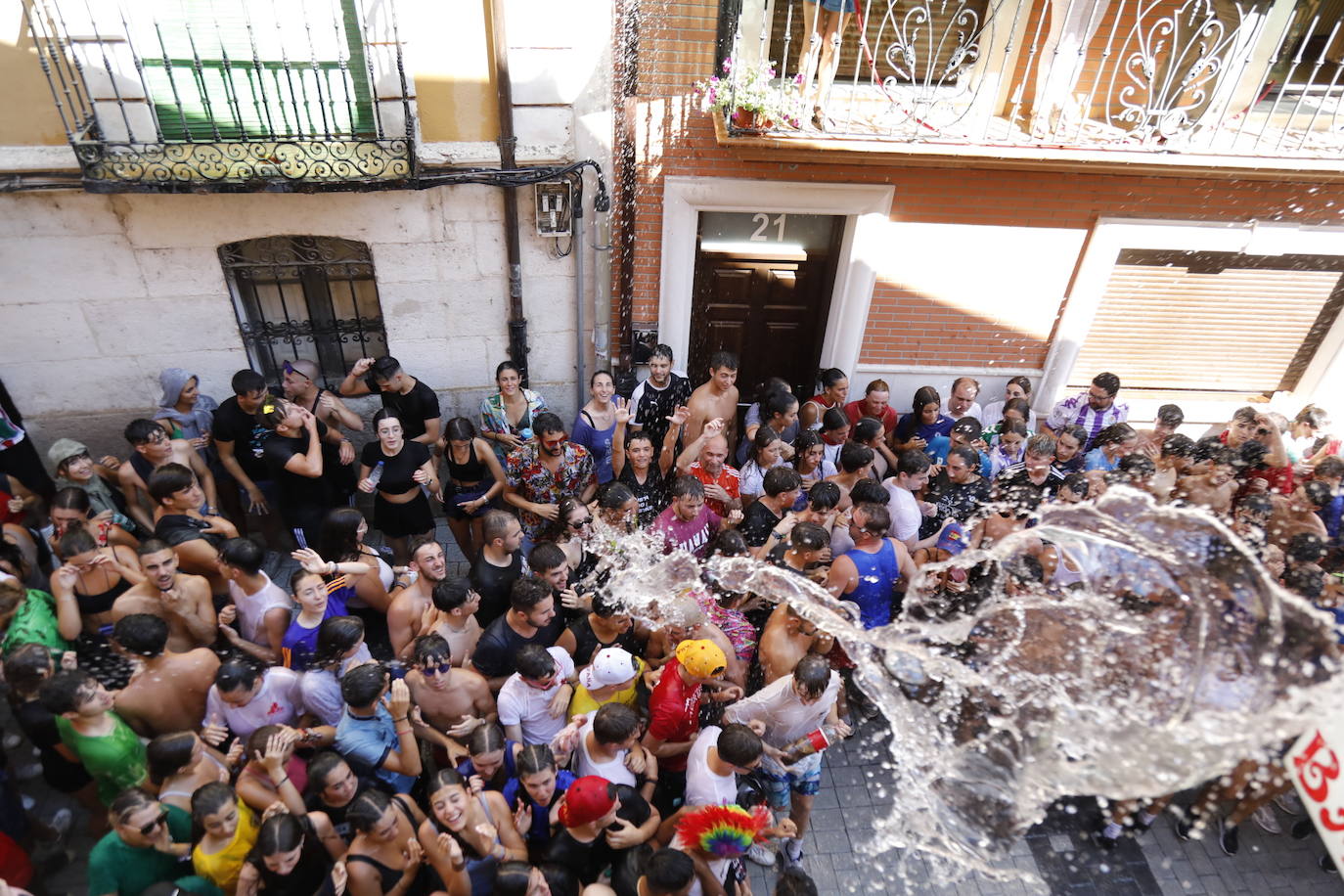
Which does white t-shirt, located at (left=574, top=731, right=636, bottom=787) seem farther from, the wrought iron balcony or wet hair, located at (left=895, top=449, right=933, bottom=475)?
the wrought iron balcony

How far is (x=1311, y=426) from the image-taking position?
6.68 metres

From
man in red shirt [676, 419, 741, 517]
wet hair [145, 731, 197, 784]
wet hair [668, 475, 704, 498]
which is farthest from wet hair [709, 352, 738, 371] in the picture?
wet hair [145, 731, 197, 784]

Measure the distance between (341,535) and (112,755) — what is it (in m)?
1.53

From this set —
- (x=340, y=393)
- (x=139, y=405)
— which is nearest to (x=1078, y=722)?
(x=340, y=393)

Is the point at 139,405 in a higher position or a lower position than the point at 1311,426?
lower

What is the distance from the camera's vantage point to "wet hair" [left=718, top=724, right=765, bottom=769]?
348cm

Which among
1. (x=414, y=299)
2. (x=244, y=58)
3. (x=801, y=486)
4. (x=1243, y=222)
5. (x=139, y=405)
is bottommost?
(x=139, y=405)

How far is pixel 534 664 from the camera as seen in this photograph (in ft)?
12.4

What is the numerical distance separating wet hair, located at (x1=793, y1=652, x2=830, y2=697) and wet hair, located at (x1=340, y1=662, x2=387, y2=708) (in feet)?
6.80

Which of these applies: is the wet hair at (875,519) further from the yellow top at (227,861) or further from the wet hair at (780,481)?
the yellow top at (227,861)

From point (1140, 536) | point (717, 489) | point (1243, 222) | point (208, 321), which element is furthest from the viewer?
point (1243, 222)

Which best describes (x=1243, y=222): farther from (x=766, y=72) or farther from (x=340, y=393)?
(x=340, y=393)

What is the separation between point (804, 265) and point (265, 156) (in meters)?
4.74

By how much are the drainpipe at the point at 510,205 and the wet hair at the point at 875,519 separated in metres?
3.75
